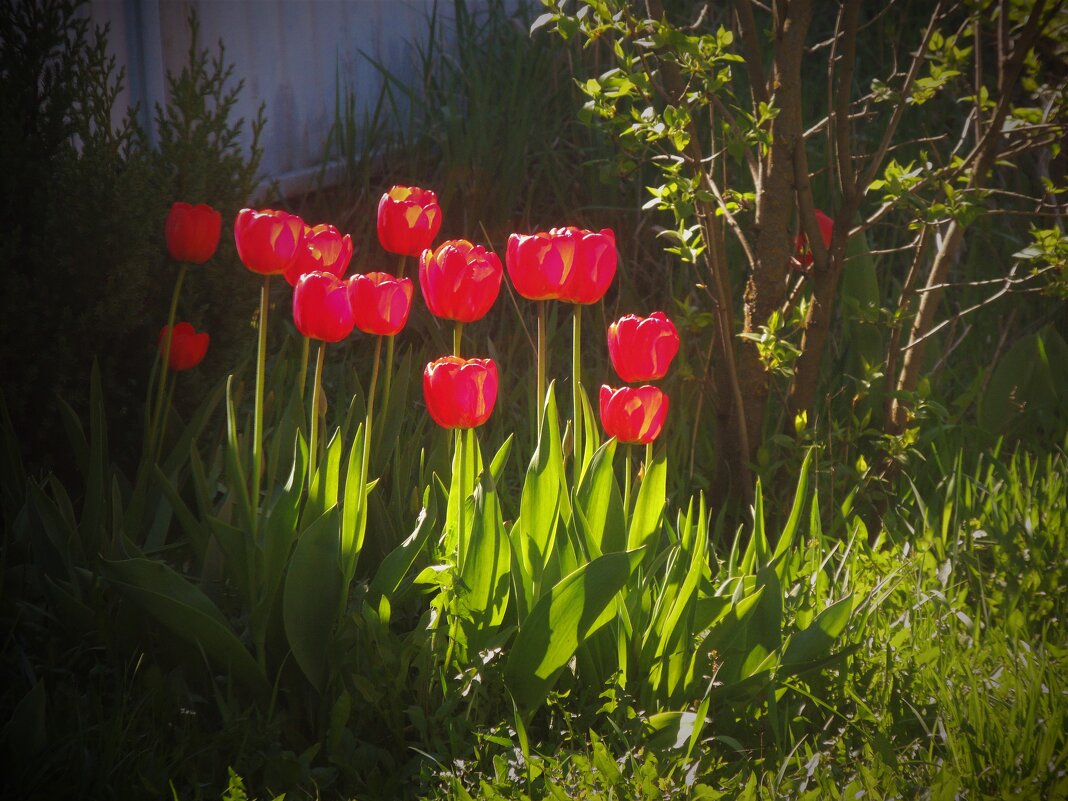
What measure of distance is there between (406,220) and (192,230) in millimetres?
407

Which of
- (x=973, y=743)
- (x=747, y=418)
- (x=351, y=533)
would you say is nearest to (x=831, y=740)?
(x=973, y=743)

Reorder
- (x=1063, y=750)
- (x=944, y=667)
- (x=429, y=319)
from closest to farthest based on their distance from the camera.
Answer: (x=1063, y=750), (x=944, y=667), (x=429, y=319)

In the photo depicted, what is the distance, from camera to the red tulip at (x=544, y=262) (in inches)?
65.4

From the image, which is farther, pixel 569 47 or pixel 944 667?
pixel 569 47

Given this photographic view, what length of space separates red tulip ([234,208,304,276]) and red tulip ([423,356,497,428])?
0.37m

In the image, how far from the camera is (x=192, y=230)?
1.95 m

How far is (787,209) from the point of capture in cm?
245

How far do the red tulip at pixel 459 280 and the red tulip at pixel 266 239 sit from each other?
0.86ft

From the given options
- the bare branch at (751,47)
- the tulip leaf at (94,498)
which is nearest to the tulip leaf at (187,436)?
the tulip leaf at (94,498)

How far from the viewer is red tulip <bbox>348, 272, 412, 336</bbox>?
1.73 metres

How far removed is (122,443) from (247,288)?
0.48 m

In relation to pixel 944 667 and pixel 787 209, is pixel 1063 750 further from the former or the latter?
pixel 787 209

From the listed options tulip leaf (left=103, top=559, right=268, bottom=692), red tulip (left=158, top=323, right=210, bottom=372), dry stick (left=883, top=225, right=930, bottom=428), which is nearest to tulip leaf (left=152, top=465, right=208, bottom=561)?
tulip leaf (left=103, top=559, right=268, bottom=692)

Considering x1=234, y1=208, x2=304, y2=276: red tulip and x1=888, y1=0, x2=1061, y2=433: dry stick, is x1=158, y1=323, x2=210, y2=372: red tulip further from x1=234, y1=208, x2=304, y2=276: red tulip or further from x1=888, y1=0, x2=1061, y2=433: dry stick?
x1=888, y1=0, x2=1061, y2=433: dry stick
